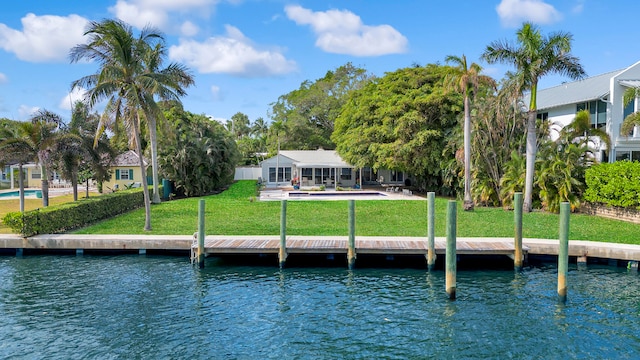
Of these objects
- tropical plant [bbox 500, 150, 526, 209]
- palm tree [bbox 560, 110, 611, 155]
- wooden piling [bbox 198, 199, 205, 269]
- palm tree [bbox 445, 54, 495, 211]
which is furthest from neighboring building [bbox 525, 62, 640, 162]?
wooden piling [bbox 198, 199, 205, 269]

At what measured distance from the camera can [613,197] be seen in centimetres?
2298

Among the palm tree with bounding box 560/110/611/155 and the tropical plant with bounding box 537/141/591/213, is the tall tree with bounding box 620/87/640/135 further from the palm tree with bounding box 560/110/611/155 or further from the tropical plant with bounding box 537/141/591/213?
the tropical plant with bounding box 537/141/591/213

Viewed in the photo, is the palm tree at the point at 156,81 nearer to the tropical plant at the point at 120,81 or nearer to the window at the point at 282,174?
the tropical plant at the point at 120,81

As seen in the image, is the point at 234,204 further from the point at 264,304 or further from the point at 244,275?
the point at 264,304

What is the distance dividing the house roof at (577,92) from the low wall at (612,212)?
729cm

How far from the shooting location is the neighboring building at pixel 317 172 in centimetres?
4606

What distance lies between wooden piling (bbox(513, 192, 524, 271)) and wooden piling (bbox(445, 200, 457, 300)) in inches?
139

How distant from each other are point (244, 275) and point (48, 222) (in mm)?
9008

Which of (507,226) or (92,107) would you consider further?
(507,226)

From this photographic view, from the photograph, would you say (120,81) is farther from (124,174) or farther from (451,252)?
(124,174)

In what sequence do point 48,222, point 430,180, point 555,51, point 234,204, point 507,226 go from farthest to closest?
point 430,180
point 234,204
point 555,51
point 507,226
point 48,222

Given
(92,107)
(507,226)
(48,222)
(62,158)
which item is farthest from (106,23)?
(507,226)

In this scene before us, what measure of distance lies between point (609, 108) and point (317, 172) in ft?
83.5

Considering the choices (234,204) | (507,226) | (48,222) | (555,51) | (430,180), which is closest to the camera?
(48,222)
